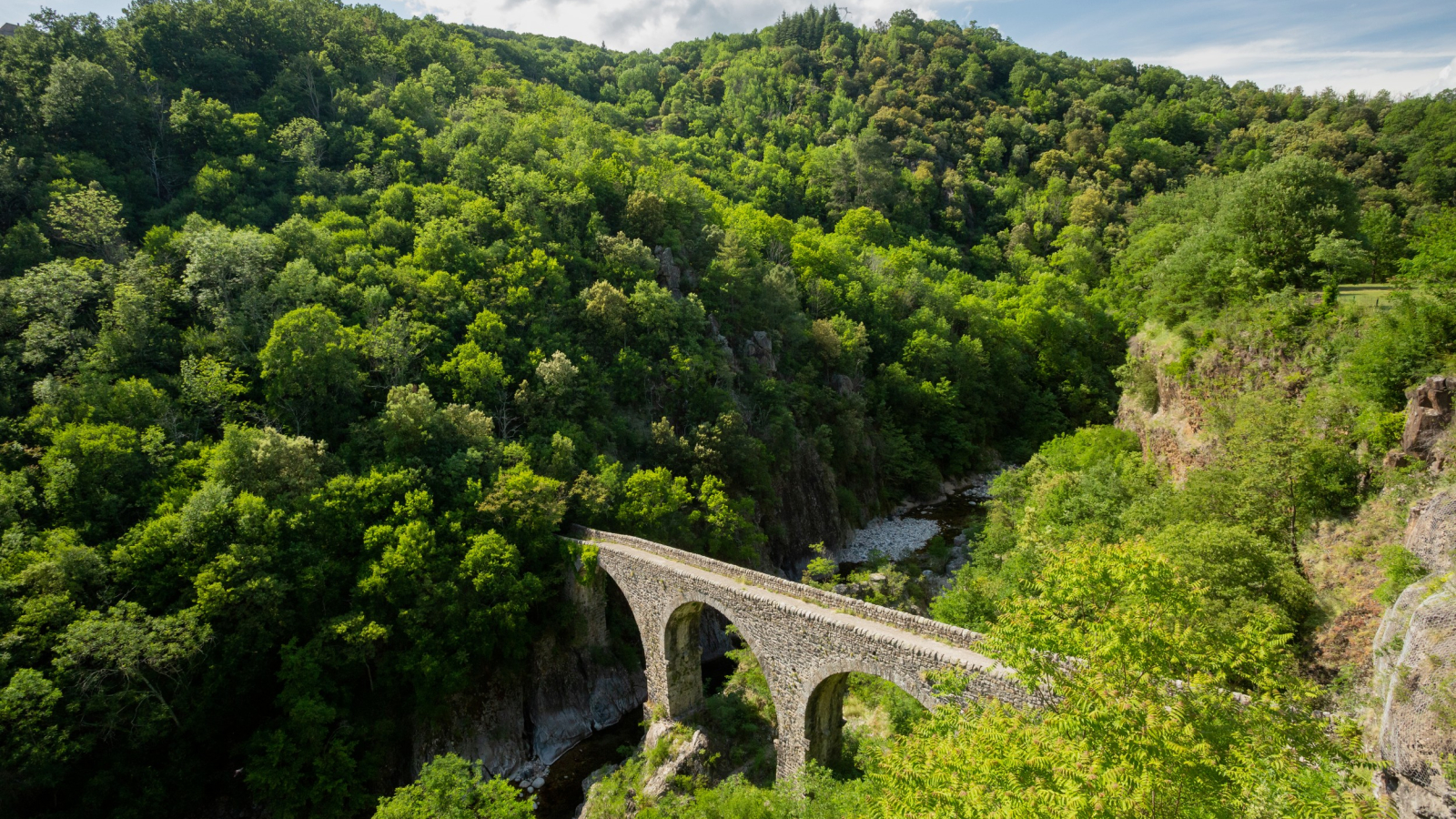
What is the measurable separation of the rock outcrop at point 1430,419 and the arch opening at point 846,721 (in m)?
13.9

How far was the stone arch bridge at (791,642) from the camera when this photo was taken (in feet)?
54.3

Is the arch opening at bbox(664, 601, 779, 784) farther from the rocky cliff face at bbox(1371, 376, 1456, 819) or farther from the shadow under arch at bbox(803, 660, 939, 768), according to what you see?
the rocky cliff face at bbox(1371, 376, 1456, 819)

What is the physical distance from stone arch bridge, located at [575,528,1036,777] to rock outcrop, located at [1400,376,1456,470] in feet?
38.5

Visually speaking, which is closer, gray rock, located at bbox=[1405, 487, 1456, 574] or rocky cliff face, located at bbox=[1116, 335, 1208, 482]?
gray rock, located at bbox=[1405, 487, 1456, 574]

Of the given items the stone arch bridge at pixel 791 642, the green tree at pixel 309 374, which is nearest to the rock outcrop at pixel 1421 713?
the stone arch bridge at pixel 791 642

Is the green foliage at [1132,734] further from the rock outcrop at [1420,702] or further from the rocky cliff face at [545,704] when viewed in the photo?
the rocky cliff face at [545,704]

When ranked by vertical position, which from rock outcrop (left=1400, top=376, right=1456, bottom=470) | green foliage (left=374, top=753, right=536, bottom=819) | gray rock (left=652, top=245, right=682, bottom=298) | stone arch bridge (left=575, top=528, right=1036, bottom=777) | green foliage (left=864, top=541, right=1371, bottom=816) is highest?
gray rock (left=652, top=245, right=682, bottom=298)

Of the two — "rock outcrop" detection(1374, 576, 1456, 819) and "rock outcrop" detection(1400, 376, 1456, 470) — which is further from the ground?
"rock outcrop" detection(1400, 376, 1456, 470)

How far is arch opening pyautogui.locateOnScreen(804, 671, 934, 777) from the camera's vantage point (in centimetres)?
1964

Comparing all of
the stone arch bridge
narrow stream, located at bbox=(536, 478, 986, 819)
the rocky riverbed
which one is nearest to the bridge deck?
the stone arch bridge

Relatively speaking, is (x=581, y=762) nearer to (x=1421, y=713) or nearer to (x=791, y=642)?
(x=791, y=642)

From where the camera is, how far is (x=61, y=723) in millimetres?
19609

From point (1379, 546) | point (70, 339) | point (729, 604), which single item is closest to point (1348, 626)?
point (1379, 546)

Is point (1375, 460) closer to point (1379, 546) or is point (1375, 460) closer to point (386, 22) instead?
point (1379, 546)
